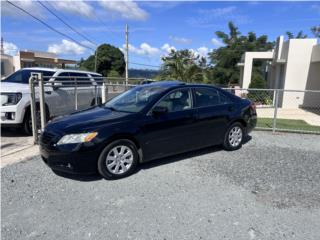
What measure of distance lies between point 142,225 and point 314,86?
50.1 ft

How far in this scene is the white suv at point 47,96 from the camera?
697 centimetres

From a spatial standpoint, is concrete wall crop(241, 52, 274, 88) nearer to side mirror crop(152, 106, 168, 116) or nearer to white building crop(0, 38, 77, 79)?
side mirror crop(152, 106, 168, 116)

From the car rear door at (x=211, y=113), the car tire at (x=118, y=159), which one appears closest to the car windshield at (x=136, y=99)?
the car tire at (x=118, y=159)

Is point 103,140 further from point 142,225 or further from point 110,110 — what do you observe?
point 142,225

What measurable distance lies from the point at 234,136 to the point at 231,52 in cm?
3120

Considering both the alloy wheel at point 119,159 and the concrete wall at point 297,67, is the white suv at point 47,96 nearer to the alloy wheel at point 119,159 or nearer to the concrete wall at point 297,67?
the alloy wheel at point 119,159

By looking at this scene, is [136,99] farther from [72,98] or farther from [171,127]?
[72,98]

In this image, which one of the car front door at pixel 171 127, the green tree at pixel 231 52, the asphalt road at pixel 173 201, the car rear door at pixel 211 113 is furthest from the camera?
the green tree at pixel 231 52

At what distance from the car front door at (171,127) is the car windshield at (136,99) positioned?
0.22 meters

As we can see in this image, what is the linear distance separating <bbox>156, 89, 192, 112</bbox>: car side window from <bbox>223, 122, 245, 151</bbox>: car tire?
4.19ft

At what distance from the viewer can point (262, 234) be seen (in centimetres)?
298

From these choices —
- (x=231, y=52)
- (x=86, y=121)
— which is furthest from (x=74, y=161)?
(x=231, y=52)

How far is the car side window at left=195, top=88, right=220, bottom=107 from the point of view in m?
5.47

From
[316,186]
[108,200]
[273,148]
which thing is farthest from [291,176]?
[108,200]
